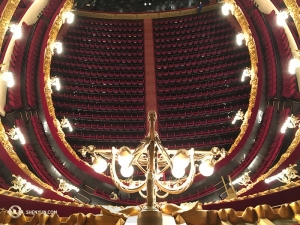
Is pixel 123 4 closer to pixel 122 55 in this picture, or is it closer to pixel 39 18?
pixel 122 55

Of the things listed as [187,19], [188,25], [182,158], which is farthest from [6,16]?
[187,19]

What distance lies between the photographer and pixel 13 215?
1.90 m

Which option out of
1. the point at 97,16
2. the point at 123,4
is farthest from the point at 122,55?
the point at 123,4

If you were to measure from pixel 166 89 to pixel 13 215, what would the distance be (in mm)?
8764

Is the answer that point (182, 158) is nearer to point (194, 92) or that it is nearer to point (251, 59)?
point (251, 59)

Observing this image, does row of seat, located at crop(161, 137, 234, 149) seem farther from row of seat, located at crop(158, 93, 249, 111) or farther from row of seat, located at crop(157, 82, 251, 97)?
row of seat, located at crop(157, 82, 251, 97)

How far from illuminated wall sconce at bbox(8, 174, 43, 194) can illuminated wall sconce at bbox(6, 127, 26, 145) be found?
1484mm

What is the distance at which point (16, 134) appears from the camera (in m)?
6.34

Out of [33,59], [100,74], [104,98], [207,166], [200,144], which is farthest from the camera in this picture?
[100,74]

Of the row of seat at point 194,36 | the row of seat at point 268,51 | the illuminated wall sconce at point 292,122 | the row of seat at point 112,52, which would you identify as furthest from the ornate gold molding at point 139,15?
the illuminated wall sconce at point 292,122

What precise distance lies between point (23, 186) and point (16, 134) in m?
1.73

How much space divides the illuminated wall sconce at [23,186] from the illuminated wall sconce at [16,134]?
58.4 inches

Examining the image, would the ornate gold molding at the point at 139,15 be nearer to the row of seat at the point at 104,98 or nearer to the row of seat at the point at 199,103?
the row of seat at the point at 104,98

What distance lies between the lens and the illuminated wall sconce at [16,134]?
618 cm
